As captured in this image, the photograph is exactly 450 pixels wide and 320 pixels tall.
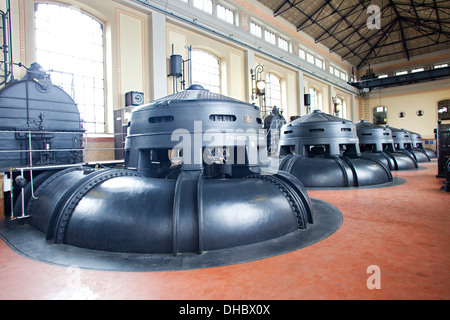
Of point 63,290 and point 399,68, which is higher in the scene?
point 399,68

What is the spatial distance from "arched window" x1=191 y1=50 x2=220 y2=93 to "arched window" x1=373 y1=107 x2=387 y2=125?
1897cm

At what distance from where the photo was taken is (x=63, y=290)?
203 centimetres

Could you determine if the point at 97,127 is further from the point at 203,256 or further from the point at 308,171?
the point at 203,256

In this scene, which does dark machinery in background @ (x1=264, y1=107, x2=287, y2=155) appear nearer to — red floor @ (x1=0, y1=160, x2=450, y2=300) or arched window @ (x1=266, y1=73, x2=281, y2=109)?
arched window @ (x1=266, y1=73, x2=281, y2=109)

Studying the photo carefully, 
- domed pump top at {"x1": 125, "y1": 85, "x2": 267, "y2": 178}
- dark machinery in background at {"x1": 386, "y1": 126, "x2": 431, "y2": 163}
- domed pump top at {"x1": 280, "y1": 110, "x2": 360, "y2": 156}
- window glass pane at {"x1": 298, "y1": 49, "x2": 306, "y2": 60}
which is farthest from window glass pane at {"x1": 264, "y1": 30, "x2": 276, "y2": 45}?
domed pump top at {"x1": 125, "y1": 85, "x2": 267, "y2": 178}

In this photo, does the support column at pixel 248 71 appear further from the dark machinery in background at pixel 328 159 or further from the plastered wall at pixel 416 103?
the plastered wall at pixel 416 103

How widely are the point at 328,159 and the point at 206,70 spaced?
7.29 m

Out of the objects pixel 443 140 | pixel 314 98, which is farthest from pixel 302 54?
pixel 443 140

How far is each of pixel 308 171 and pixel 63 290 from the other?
5.39m

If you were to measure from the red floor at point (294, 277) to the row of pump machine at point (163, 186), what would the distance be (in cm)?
40

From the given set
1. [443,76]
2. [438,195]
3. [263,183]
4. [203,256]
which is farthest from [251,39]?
[443,76]

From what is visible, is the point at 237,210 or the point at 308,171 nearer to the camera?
the point at 237,210

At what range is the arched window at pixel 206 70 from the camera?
37.8 ft
